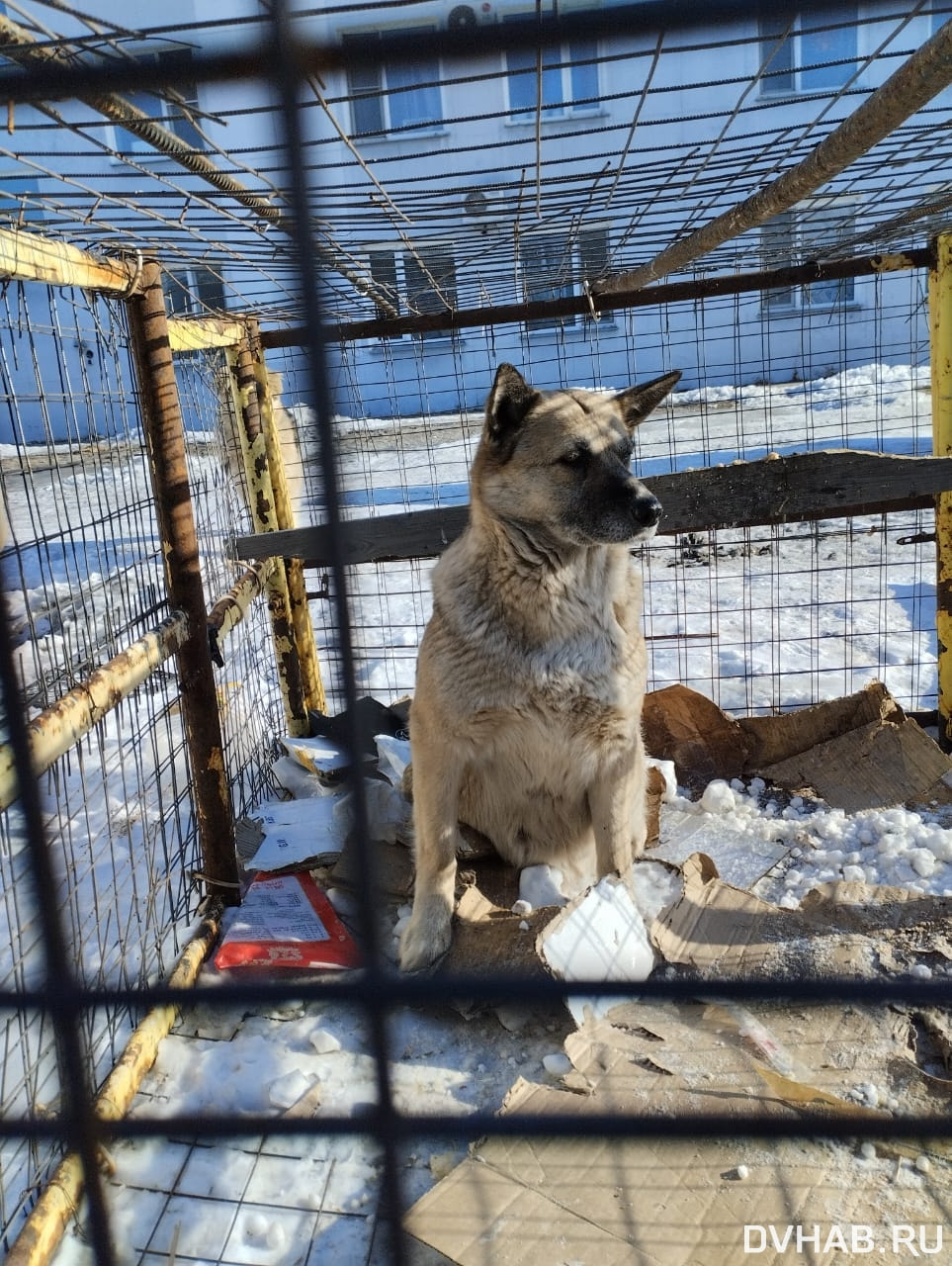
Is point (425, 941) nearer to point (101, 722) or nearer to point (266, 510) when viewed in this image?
point (101, 722)

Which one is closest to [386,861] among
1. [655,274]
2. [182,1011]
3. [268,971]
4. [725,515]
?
[268,971]

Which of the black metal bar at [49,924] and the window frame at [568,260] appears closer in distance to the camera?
the black metal bar at [49,924]

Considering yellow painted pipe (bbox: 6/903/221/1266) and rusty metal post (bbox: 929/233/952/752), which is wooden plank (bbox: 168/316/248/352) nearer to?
yellow painted pipe (bbox: 6/903/221/1266)

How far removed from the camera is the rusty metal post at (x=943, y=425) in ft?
13.4

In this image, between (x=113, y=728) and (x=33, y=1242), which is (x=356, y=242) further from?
(x=113, y=728)

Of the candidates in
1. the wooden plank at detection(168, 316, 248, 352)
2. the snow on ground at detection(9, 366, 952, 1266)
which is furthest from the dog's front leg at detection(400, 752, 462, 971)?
the wooden plank at detection(168, 316, 248, 352)

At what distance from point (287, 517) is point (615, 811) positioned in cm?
244

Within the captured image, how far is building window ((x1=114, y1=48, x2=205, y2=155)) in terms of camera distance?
807 mm

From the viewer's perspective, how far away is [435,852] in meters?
3.12

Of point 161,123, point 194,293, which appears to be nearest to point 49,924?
point 161,123

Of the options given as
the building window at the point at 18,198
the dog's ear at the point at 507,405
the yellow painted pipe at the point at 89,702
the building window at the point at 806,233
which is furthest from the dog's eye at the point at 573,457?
the building window at the point at 18,198

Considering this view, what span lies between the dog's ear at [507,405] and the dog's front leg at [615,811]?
3.89 feet

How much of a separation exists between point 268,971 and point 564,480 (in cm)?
187

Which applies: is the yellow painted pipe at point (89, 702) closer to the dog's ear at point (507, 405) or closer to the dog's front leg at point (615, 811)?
the dog's ear at point (507, 405)
